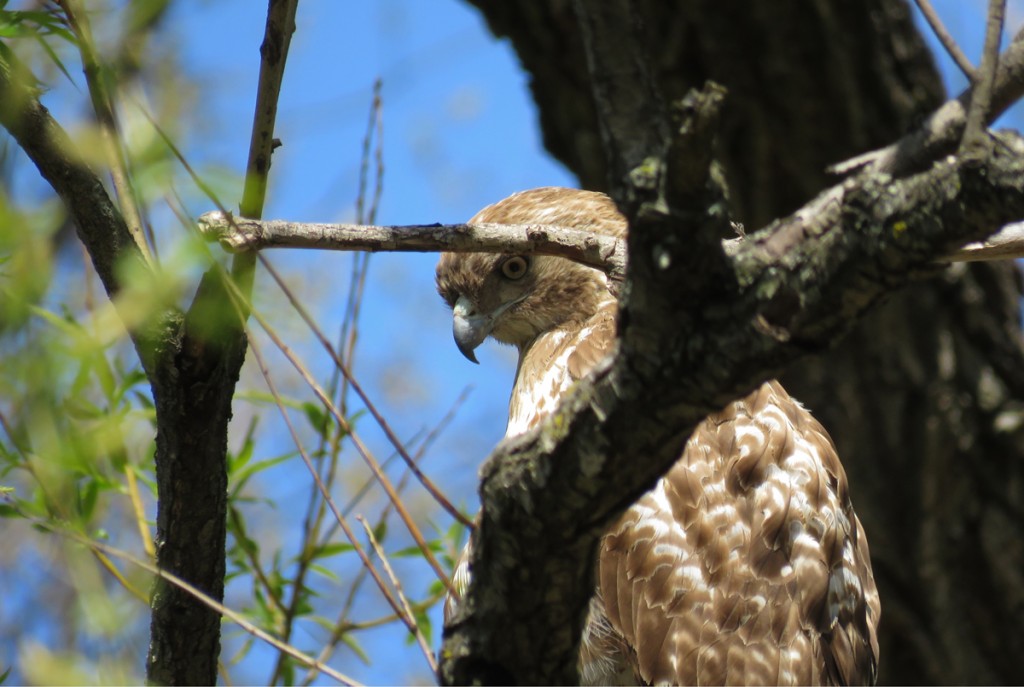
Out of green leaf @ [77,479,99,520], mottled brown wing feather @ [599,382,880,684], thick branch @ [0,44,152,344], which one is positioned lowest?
mottled brown wing feather @ [599,382,880,684]

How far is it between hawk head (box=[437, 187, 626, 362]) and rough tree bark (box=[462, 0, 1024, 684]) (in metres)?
1.67

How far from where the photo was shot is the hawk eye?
388 cm

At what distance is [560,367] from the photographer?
341 centimetres

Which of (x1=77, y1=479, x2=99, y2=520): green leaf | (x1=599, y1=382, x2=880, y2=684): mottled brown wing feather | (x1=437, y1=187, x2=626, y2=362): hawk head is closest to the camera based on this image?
(x1=77, y1=479, x2=99, y2=520): green leaf

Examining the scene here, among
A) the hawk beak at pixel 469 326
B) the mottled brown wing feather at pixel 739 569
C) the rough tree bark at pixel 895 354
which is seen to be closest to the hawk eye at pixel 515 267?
the hawk beak at pixel 469 326

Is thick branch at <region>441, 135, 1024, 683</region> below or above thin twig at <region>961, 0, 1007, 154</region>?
below

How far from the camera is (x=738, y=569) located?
3.00 meters

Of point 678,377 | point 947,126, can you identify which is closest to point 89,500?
point 678,377

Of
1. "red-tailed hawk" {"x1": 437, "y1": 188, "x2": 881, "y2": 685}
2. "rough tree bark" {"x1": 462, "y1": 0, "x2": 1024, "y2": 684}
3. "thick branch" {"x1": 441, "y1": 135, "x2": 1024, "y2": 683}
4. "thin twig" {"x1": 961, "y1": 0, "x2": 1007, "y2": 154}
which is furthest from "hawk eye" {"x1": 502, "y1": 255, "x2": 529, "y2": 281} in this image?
"thin twig" {"x1": 961, "y1": 0, "x2": 1007, "y2": 154}

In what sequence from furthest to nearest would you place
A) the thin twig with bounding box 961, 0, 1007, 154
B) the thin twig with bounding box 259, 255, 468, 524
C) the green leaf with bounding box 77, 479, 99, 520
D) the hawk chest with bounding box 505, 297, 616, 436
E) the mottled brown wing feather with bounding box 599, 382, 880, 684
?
the hawk chest with bounding box 505, 297, 616, 436 → the mottled brown wing feather with bounding box 599, 382, 880, 684 → the green leaf with bounding box 77, 479, 99, 520 → the thin twig with bounding box 259, 255, 468, 524 → the thin twig with bounding box 961, 0, 1007, 154

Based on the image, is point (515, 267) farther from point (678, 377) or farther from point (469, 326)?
point (678, 377)

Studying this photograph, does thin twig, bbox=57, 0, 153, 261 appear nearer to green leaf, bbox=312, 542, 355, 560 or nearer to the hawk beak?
green leaf, bbox=312, 542, 355, 560

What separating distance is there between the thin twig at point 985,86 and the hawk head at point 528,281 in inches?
94.1

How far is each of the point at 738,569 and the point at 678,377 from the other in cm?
164
